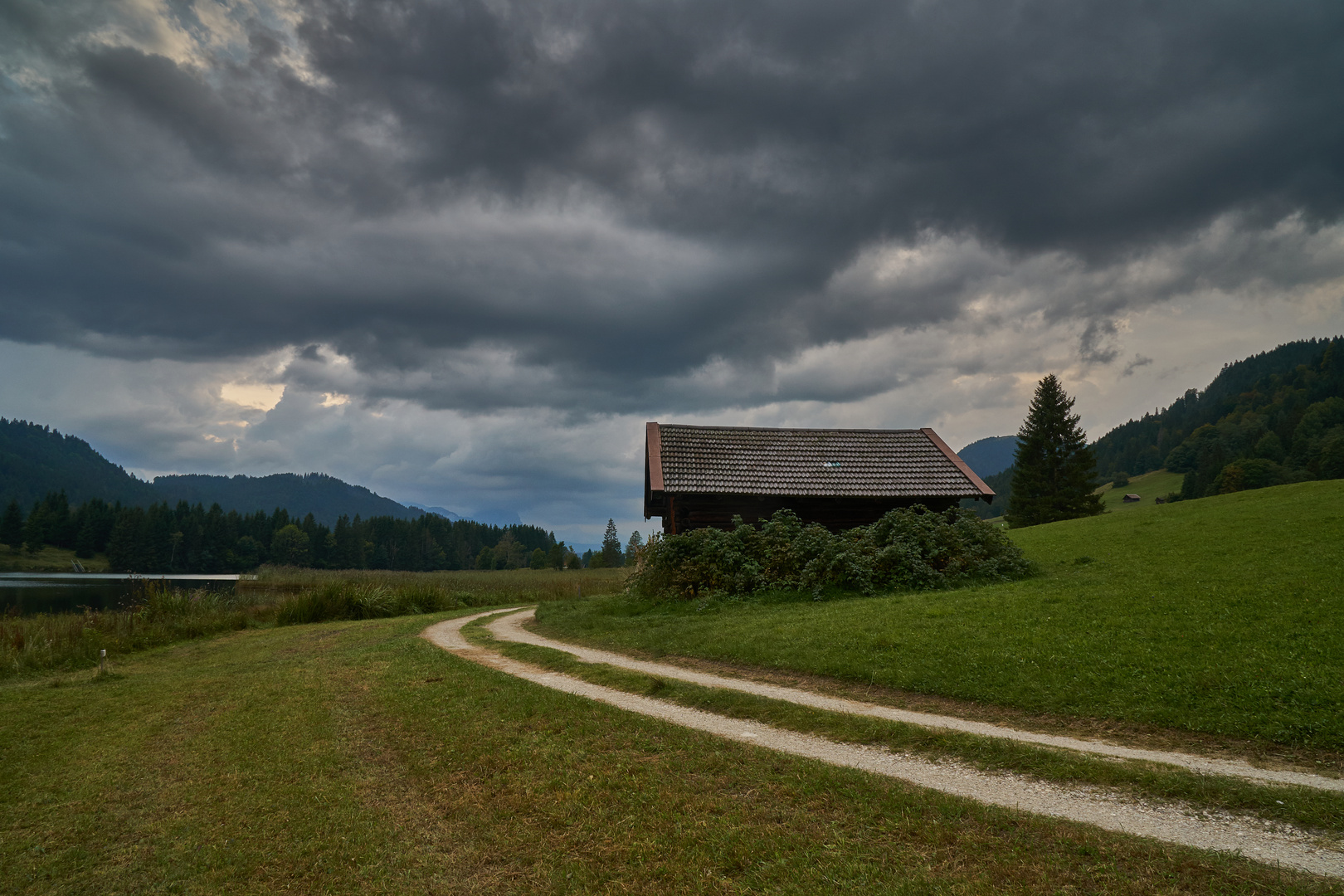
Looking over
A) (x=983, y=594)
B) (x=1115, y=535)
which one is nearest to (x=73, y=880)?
(x=983, y=594)

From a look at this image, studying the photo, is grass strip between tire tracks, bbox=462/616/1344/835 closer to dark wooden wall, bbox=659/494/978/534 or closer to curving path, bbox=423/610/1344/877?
curving path, bbox=423/610/1344/877

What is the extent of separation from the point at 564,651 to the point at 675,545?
699 centimetres

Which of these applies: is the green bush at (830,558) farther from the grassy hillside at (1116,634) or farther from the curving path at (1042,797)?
the curving path at (1042,797)

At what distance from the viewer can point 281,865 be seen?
5.40 meters

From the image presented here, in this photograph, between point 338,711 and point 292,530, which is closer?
point 338,711

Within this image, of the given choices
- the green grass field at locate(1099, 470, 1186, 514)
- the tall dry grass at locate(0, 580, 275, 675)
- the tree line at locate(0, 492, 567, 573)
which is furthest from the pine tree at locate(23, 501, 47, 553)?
the green grass field at locate(1099, 470, 1186, 514)

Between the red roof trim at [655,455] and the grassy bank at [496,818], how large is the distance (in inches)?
506

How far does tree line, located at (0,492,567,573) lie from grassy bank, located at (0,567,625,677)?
75.4 metres

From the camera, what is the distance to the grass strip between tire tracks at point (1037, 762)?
5.25 m

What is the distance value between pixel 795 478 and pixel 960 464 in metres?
6.72

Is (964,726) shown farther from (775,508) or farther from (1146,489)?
(1146,489)

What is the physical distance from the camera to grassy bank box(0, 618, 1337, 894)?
468 centimetres

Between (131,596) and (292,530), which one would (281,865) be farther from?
(292,530)

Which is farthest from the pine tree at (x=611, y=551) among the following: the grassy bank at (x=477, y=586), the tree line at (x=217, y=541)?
the grassy bank at (x=477, y=586)
